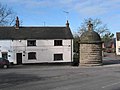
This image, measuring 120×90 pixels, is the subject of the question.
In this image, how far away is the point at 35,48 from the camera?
54.2 meters

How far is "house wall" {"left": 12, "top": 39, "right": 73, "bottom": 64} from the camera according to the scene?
177 ft

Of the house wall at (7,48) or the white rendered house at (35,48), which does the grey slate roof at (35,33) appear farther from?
the house wall at (7,48)

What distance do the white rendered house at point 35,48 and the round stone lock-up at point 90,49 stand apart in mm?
5077

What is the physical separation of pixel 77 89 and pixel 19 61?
38.1 metres

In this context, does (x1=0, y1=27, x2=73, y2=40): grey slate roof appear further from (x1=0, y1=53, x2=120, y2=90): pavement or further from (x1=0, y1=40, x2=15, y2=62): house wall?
(x1=0, y1=53, x2=120, y2=90): pavement

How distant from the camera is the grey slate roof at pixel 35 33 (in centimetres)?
5459

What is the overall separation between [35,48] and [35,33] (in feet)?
10.8

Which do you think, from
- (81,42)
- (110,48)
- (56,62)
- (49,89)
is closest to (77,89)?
(49,89)

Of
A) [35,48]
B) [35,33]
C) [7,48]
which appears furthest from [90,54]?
[7,48]

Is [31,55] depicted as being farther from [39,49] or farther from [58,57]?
[58,57]

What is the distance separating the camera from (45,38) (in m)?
54.7

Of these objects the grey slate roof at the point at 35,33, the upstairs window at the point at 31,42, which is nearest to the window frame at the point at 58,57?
the grey slate roof at the point at 35,33

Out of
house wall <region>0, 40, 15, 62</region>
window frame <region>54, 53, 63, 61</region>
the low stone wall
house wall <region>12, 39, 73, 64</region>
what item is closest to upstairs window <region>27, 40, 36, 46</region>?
house wall <region>12, 39, 73, 64</region>

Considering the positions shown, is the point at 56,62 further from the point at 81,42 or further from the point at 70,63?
the point at 81,42
